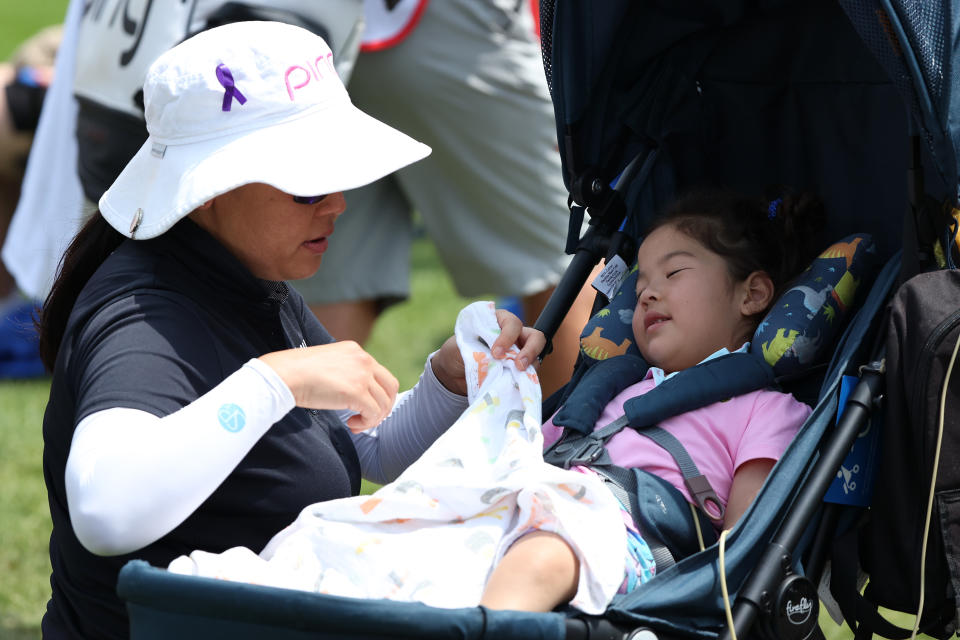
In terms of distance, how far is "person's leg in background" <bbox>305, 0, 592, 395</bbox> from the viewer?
153 inches

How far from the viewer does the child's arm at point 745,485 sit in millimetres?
2404

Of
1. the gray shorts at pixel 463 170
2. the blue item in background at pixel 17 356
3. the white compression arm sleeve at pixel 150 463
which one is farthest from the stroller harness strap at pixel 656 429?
the blue item in background at pixel 17 356

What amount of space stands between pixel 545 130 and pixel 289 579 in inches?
90.8

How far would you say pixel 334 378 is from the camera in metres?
2.08

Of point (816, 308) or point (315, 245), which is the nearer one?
point (315, 245)

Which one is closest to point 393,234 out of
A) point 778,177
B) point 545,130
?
point 545,130

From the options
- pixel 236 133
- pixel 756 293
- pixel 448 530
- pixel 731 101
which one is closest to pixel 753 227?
pixel 756 293

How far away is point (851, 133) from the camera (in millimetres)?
3061

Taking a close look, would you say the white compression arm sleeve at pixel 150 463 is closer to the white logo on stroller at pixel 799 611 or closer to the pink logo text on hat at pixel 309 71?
the pink logo text on hat at pixel 309 71

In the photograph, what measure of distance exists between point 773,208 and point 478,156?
4.38 feet

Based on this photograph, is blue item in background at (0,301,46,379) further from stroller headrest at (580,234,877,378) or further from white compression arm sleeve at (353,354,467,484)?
stroller headrest at (580,234,877,378)

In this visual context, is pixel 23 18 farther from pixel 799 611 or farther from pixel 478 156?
pixel 799 611

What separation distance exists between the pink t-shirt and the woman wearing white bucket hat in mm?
591

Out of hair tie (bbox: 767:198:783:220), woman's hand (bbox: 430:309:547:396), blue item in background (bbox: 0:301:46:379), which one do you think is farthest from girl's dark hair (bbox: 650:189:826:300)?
blue item in background (bbox: 0:301:46:379)
